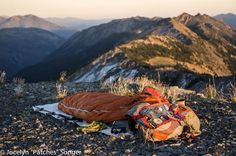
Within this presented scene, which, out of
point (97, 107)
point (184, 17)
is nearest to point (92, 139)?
point (97, 107)

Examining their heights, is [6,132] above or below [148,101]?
below

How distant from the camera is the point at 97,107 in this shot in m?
10.0

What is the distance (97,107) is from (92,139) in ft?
5.65

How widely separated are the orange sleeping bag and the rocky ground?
0.46 meters

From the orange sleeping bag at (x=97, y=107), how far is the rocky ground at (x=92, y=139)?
46 centimetres

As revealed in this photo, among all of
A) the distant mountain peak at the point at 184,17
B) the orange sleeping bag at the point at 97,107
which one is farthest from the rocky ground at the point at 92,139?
the distant mountain peak at the point at 184,17

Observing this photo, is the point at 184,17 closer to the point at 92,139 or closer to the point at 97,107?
the point at 97,107

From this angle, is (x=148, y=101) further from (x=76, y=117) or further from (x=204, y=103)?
(x=204, y=103)

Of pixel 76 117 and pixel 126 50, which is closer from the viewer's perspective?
pixel 76 117

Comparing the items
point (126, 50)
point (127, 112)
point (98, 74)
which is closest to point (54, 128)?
point (127, 112)

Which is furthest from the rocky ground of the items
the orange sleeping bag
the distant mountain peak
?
the distant mountain peak

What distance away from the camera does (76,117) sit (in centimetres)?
1024

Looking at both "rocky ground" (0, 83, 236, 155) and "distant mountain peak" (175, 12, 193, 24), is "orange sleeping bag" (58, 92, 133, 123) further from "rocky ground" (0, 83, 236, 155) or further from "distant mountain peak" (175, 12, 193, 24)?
"distant mountain peak" (175, 12, 193, 24)

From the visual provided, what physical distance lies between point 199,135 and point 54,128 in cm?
303
